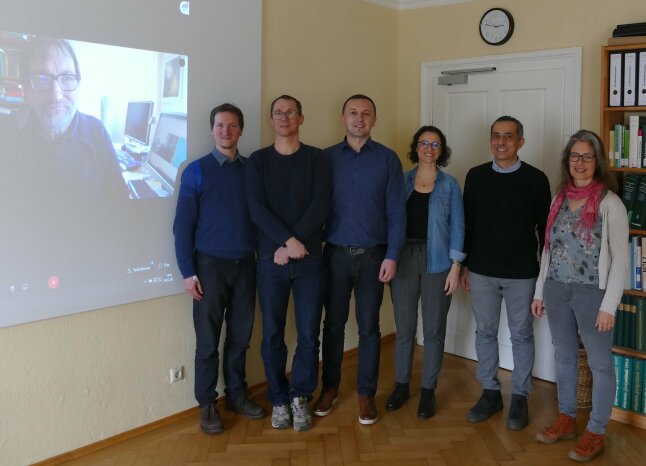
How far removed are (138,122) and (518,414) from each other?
2413mm

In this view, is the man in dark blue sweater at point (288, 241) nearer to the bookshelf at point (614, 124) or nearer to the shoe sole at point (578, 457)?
the shoe sole at point (578, 457)

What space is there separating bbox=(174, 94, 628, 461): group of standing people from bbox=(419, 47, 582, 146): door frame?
0.73m

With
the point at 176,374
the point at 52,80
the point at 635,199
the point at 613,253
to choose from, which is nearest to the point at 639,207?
the point at 635,199

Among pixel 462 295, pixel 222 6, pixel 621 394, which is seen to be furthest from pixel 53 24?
pixel 621 394

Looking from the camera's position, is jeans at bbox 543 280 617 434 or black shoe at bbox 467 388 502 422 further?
black shoe at bbox 467 388 502 422

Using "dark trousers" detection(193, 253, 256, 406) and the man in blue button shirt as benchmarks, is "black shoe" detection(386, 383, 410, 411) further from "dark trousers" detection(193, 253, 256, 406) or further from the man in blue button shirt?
"dark trousers" detection(193, 253, 256, 406)

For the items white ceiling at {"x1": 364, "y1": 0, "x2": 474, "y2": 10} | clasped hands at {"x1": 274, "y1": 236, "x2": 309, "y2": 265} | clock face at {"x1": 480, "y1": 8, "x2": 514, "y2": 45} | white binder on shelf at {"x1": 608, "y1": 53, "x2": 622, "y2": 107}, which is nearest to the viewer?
clasped hands at {"x1": 274, "y1": 236, "x2": 309, "y2": 265}

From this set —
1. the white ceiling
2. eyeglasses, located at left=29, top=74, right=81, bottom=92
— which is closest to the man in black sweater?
the white ceiling

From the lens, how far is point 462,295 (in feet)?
13.7

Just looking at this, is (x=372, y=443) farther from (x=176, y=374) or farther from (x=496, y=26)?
(x=496, y=26)

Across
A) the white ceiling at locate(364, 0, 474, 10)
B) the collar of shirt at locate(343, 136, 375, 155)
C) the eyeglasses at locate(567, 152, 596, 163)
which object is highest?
the white ceiling at locate(364, 0, 474, 10)

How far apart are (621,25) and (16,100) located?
9.71ft

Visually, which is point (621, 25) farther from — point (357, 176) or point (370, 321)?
point (370, 321)

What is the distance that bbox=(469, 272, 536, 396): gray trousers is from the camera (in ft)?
9.92
